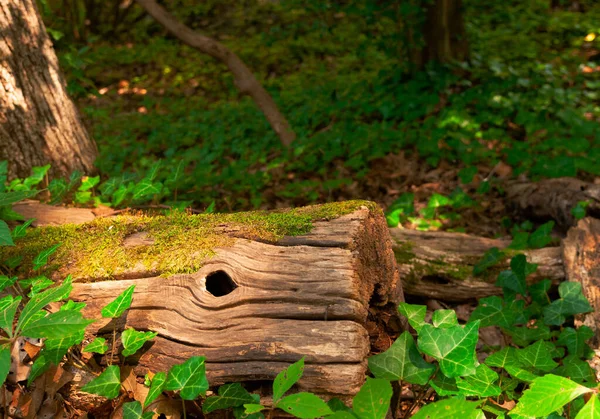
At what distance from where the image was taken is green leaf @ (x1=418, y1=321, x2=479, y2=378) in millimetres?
1729

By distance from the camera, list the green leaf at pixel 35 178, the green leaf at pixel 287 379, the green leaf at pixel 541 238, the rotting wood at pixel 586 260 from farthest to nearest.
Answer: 1. the green leaf at pixel 541 238
2. the green leaf at pixel 35 178
3. the rotting wood at pixel 586 260
4. the green leaf at pixel 287 379

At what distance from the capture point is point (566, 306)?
8.41ft

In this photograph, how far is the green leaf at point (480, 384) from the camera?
68.4 inches

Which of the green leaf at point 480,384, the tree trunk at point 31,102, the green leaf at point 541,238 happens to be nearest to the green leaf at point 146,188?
the tree trunk at point 31,102

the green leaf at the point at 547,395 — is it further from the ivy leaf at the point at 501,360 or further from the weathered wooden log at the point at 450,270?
the weathered wooden log at the point at 450,270

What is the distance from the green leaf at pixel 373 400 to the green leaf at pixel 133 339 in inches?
29.1

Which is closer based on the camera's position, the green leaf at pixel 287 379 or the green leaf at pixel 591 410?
the green leaf at pixel 591 410

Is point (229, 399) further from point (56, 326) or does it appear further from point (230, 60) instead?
point (230, 60)

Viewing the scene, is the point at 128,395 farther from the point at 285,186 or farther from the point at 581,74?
the point at 581,74

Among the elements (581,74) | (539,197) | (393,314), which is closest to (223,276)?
(393,314)

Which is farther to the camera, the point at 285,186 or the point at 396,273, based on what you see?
the point at 285,186

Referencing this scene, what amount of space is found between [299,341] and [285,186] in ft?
10.8

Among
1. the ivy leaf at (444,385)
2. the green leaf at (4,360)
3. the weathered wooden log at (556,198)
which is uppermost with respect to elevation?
the green leaf at (4,360)

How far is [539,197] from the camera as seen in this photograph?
4.05 m
